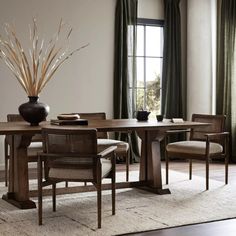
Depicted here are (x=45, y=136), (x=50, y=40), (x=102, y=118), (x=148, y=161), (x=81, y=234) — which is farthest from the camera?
(x=50, y=40)

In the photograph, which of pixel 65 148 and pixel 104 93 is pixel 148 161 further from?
pixel 104 93

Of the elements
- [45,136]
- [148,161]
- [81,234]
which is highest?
[45,136]

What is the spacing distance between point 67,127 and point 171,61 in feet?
12.5

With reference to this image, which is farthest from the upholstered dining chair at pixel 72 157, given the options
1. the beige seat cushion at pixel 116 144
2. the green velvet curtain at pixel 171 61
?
the green velvet curtain at pixel 171 61

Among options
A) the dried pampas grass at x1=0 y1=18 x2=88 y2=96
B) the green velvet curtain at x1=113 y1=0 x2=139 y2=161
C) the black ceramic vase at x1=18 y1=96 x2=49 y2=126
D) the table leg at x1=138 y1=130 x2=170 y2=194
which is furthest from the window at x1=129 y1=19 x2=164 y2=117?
the black ceramic vase at x1=18 y1=96 x2=49 y2=126

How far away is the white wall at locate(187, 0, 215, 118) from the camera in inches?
A: 291

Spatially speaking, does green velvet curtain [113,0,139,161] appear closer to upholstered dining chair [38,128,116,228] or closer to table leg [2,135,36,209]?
table leg [2,135,36,209]

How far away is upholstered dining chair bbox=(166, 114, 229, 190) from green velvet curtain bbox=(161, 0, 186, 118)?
180cm

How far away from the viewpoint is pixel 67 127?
397 centimetres

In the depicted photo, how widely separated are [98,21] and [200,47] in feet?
5.29

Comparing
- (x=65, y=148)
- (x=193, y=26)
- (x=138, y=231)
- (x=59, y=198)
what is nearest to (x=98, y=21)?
(x=193, y=26)

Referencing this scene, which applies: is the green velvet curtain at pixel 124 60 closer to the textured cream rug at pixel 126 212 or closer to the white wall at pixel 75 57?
the white wall at pixel 75 57

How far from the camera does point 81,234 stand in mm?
3490

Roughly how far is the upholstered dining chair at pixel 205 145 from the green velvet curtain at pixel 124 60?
1.59 meters
